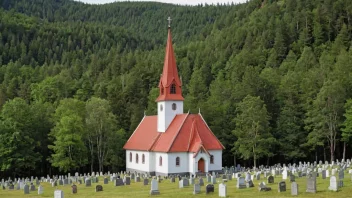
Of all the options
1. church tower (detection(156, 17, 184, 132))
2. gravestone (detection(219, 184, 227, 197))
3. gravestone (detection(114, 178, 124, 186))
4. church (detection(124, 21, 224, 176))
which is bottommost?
gravestone (detection(114, 178, 124, 186))

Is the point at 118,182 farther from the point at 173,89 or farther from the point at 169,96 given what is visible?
the point at 173,89

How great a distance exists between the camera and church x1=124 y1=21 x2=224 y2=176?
1858 inches

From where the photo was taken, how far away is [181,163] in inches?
1874

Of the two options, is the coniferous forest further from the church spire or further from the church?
the church spire

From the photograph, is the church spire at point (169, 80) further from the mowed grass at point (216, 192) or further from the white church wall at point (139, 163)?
the mowed grass at point (216, 192)

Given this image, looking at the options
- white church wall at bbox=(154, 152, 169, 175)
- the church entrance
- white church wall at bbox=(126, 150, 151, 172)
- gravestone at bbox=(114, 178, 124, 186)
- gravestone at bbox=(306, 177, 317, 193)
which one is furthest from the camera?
white church wall at bbox=(126, 150, 151, 172)

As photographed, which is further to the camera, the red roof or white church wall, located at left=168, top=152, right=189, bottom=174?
the red roof

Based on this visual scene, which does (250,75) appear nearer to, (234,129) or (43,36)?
(234,129)

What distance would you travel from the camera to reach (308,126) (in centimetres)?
5609

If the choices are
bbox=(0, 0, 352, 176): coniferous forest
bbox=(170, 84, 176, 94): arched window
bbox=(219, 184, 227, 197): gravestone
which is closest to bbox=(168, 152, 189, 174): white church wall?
bbox=(170, 84, 176, 94): arched window

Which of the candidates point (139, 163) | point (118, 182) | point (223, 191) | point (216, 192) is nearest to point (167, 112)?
point (139, 163)

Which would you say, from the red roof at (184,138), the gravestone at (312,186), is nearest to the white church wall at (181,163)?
the red roof at (184,138)

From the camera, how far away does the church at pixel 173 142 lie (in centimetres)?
Answer: 4719

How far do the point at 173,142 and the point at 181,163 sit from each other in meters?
2.22
